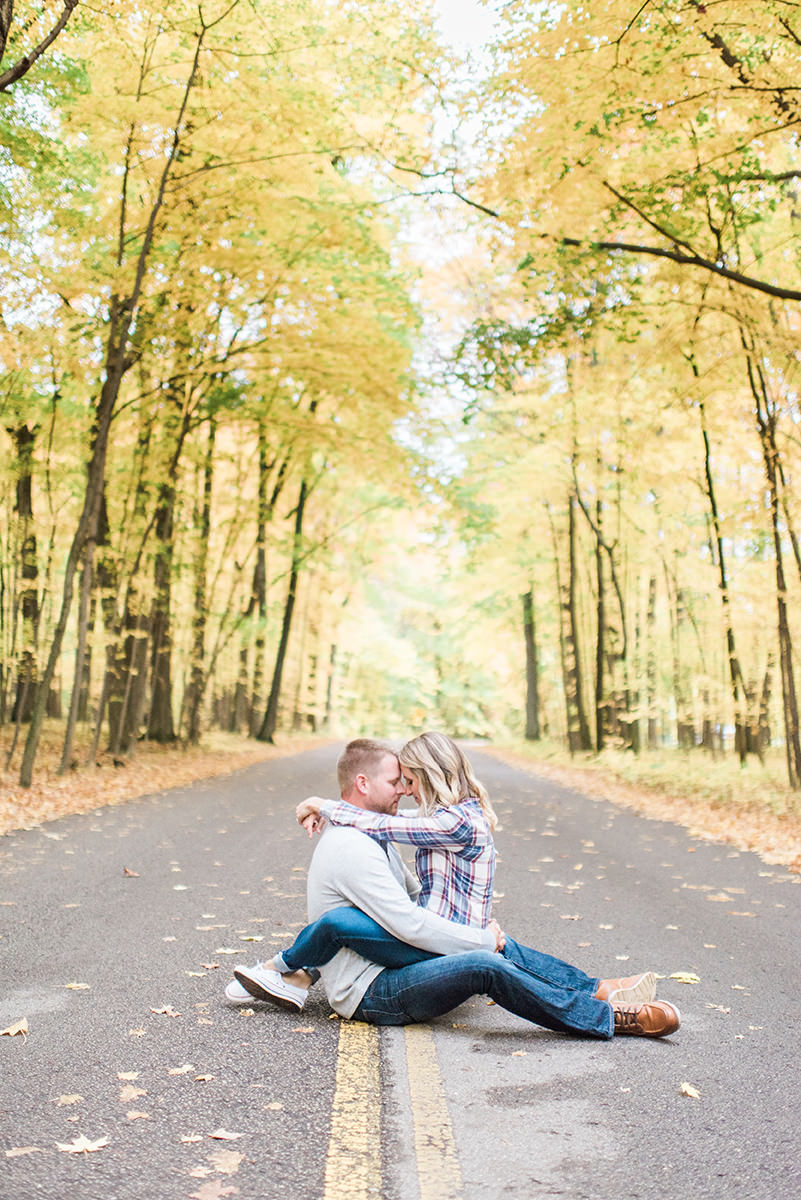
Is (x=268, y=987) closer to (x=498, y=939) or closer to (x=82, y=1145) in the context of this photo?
(x=498, y=939)

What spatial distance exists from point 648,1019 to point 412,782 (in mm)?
1442

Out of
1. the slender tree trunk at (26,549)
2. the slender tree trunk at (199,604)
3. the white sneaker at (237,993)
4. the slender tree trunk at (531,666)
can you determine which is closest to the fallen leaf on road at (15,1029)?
the white sneaker at (237,993)

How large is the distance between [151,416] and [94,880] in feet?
38.4

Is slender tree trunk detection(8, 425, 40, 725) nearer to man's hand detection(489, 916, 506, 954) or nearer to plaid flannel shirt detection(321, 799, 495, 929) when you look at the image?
plaid flannel shirt detection(321, 799, 495, 929)

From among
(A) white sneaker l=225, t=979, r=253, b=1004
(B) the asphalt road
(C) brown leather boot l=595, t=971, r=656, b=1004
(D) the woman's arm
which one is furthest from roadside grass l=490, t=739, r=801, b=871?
(A) white sneaker l=225, t=979, r=253, b=1004

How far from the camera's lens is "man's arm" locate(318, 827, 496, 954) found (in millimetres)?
4141

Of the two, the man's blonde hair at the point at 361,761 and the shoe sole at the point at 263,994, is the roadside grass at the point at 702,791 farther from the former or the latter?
the shoe sole at the point at 263,994

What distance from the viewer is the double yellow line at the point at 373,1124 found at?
8.77 feet

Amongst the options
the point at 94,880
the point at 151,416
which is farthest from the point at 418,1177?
the point at 151,416

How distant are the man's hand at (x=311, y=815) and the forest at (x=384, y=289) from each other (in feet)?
20.9

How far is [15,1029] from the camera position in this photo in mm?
3840

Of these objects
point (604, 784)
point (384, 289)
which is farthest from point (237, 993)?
point (604, 784)

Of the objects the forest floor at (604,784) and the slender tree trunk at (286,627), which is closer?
the forest floor at (604,784)

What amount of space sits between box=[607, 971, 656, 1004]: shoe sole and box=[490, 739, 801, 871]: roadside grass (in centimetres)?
557
